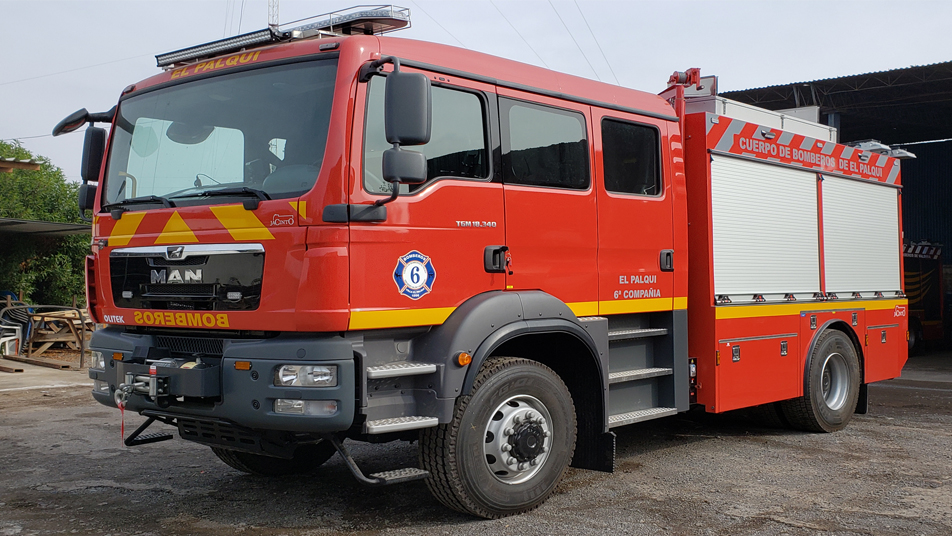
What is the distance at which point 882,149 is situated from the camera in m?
8.72

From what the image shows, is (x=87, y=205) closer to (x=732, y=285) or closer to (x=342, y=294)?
(x=342, y=294)

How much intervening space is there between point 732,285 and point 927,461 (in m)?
1.99

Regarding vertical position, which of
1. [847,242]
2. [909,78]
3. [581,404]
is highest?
[909,78]

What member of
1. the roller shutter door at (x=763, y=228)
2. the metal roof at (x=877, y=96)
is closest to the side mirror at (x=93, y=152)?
the roller shutter door at (x=763, y=228)

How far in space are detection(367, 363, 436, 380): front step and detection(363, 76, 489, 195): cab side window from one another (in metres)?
0.90

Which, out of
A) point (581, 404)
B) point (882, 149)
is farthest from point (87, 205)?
point (882, 149)

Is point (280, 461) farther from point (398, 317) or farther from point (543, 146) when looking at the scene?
point (543, 146)

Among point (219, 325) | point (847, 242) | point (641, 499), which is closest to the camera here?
point (219, 325)

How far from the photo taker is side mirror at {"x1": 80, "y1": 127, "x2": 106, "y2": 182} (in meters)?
5.47

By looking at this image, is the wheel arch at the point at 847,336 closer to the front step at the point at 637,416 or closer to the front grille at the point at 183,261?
the front step at the point at 637,416

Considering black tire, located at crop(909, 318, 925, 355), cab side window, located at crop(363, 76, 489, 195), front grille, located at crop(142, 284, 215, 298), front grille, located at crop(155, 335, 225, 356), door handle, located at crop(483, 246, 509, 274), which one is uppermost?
cab side window, located at crop(363, 76, 489, 195)

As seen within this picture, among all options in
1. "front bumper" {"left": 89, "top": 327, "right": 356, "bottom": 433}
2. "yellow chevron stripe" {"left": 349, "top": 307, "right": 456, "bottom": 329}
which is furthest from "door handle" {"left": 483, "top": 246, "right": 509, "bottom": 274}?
"front bumper" {"left": 89, "top": 327, "right": 356, "bottom": 433}

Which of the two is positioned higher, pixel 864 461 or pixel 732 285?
pixel 732 285

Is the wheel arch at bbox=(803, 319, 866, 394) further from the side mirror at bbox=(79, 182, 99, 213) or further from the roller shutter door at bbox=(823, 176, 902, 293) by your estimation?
the side mirror at bbox=(79, 182, 99, 213)
